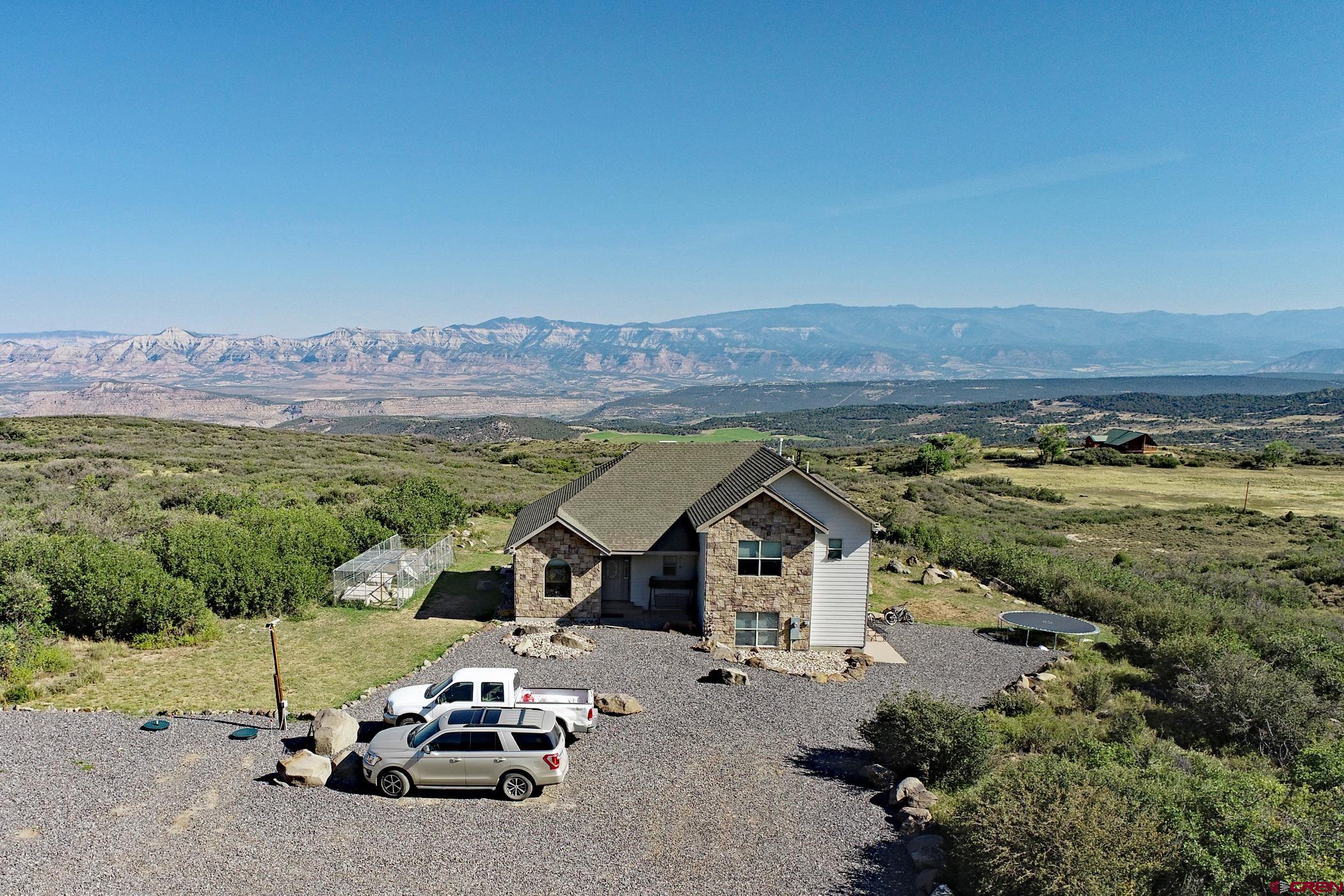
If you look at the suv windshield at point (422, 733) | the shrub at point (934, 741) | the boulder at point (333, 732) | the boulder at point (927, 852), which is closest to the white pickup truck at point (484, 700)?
the boulder at point (333, 732)

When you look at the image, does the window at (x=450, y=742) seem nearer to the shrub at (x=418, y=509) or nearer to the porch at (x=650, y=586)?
the porch at (x=650, y=586)

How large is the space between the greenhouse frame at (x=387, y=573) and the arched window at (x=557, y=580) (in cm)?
638

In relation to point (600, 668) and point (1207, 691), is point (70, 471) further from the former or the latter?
point (1207, 691)

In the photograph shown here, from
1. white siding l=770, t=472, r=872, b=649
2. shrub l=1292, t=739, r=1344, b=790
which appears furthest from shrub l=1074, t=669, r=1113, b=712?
shrub l=1292, t=739, r=1344, b=790

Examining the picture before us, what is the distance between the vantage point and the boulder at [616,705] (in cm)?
1830

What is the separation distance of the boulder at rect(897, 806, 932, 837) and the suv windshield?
9.05m

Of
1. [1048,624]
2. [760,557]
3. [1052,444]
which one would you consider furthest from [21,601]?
[1052,444]

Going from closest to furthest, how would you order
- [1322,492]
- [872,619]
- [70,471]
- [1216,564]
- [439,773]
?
[439,773]
[872,619]
[1216,564]
[70,471]
[1322,492]

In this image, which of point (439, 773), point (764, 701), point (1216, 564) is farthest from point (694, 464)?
point (1216, 564)

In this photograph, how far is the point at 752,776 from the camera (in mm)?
15438

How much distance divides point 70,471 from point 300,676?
120 ft

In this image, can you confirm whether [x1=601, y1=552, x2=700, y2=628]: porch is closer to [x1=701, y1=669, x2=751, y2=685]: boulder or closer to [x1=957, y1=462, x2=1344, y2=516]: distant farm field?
[x1=701, y1=669, x2=751, y2=685]: boulder

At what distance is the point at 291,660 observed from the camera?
2162 cm

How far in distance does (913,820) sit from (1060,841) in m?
3.96
